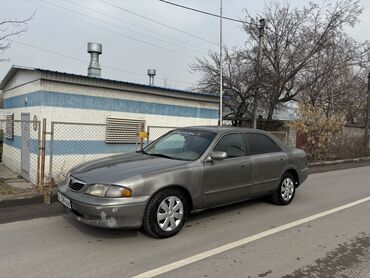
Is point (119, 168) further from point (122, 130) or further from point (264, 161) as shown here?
point (122, 130)

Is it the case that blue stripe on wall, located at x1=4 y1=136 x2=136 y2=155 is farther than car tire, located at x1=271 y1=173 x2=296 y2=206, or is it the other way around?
blue stripe on wall, located at x1=4 y1=136 x2=136 y2=155

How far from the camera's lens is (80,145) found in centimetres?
992

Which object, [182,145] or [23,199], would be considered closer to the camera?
[182,145]

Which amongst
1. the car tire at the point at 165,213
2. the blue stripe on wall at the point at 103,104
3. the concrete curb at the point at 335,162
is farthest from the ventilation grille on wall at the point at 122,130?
the concrete curb at the point at 335,162

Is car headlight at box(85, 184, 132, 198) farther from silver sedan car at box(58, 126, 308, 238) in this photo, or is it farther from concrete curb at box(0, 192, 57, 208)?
concrete curb at box(0, 192, 57, 208)

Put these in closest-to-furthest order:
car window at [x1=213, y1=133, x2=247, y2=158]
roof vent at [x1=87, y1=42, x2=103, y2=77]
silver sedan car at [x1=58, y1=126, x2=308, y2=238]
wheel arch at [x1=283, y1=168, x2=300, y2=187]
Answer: silver sedan car at [x1=58, y1=126, x2=308, y2=238]
car window at [x1=213, y1=133, x2=247, y2=158]
wheel arch at [x1=283, y1=168, x2=300, y2=187]
roof vent at [x1=87, y1=42, x2=103, y2=77]

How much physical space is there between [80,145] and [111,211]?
5631mm

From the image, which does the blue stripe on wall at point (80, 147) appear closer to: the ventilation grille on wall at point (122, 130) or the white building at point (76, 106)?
the white building at point (76, 106)

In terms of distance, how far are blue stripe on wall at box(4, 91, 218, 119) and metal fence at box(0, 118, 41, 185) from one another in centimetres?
65

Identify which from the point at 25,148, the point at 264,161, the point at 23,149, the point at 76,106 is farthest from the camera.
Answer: the point at 23,149

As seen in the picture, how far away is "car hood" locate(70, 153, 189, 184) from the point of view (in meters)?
4.93

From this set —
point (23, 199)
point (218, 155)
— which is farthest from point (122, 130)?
point (218, 155)

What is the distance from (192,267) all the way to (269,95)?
19.6 meters

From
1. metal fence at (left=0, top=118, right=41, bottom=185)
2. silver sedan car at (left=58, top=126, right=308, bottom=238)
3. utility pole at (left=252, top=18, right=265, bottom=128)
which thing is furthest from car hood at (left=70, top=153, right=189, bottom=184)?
utility pole at (left=252, top=18, right=265, bottom=128)
